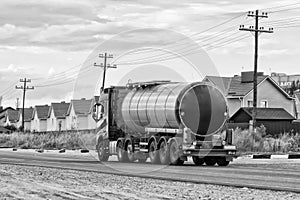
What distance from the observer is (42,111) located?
140375 mm

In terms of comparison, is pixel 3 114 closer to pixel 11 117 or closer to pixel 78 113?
pixel 11 117

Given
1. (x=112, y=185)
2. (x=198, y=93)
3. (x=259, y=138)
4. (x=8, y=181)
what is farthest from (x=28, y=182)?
(x=259, y=138)

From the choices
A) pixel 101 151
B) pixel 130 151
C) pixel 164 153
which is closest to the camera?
pixel 164 153

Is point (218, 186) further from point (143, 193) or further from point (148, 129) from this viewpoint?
point (148, 129)

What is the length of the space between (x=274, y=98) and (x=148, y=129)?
54550mm

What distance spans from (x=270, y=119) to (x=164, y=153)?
35843 millimetres

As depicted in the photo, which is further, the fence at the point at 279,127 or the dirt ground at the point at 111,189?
the fence at the point at 279,127

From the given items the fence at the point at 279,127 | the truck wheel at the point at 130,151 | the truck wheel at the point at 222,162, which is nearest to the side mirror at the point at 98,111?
the truck wheel at the point at 130,151

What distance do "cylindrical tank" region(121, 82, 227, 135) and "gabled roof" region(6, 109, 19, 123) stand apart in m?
129

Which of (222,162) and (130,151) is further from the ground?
(130,151)

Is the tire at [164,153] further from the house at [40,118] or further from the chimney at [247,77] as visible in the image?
the house at [40,118]

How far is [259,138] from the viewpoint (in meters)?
50.9

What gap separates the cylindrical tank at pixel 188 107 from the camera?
3073 cm

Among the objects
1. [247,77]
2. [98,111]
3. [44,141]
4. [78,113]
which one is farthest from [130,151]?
[78,113]
